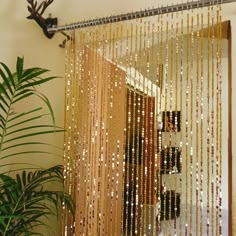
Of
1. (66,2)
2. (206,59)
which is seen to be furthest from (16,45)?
(206,59)

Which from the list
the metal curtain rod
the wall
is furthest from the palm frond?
the metal curtain rod

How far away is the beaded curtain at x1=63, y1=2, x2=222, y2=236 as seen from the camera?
158cm

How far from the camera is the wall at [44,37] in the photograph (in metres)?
1.98

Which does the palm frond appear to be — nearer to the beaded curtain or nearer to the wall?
the beaded curtain

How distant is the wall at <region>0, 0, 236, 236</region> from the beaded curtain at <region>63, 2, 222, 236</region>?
0.12 m

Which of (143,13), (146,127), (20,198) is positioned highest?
(143,13)

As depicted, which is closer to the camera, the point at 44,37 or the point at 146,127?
the point at 146,127

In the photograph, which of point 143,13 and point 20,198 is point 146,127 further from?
point 20,198

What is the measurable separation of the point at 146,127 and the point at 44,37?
904 millimetres

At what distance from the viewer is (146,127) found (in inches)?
67.9

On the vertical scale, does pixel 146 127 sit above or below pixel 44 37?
below

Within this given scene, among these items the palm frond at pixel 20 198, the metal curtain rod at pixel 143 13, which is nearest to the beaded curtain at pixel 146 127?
the metal curtain rod at pixel 143 13

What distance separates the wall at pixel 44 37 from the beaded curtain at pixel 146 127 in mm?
120

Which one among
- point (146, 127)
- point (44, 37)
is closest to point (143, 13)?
point (146, 127)
